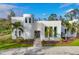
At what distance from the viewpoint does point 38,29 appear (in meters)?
3.90

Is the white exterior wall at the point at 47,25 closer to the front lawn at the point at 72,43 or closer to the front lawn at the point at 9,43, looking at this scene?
the front lawn at the point at 72,43

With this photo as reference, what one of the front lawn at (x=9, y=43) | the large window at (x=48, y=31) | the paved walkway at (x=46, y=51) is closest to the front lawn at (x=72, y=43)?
the paved walkway at (x=46, y=51)

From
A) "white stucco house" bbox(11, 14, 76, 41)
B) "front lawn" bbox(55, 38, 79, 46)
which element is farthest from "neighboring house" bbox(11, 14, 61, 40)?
"front lawn" bbox(55, 38, 79, 46)

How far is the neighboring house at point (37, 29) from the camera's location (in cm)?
387

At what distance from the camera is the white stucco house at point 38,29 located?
387cm

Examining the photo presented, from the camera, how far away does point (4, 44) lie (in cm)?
389

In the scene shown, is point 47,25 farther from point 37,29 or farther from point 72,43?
point 72,43

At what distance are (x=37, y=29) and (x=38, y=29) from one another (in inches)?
0.6

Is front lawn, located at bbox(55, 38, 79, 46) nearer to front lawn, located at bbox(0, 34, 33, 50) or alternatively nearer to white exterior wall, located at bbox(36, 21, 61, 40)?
white exterior wall, located at bbox(36, 21, 61, 40)

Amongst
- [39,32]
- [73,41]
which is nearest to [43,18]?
[39,32]

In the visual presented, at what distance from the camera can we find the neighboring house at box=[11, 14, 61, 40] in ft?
12.7

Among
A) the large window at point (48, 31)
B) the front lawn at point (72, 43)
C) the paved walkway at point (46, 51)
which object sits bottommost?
the paved walkway at point (46, 51)

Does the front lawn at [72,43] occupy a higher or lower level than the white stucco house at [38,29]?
lower

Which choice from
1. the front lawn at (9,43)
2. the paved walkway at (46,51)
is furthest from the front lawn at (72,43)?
the front lawn at (9,43)
